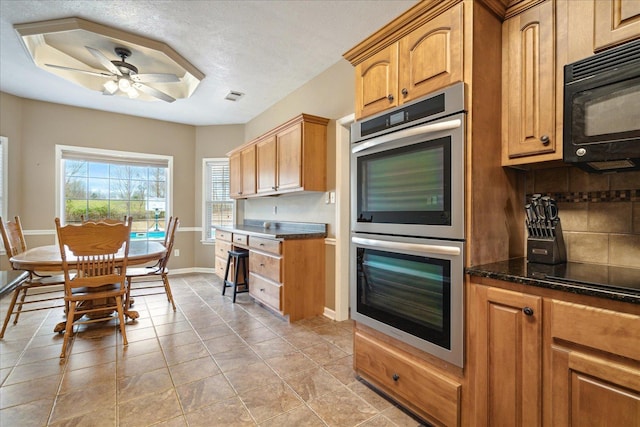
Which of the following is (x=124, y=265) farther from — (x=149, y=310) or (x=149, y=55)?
(x=149, y=55)

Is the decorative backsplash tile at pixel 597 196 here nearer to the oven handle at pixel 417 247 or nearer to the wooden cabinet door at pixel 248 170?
the oven handle at pixel 417 247

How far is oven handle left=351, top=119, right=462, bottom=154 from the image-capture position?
1.46 meters

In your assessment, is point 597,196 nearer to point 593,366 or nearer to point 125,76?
point 593,366

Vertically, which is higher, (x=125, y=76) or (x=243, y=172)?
(x=125, y=76)

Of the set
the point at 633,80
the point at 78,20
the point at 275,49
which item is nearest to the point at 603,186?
the point at 633,80

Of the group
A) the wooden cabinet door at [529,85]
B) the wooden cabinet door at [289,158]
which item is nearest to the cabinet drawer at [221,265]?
the wooden cabinet door at [289,158]

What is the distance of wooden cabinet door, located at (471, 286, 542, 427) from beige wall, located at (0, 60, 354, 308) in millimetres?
2046

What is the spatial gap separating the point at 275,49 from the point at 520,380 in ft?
10.7

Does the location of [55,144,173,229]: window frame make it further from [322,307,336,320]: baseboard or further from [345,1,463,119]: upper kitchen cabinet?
[345,1,463,119]: upper kitchen cabinet

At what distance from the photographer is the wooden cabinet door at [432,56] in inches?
58.6

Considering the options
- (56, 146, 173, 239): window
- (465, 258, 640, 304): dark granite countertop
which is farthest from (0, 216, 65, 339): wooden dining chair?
(465, 258, 640, 304): dark granite countertop

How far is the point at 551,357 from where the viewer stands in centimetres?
119

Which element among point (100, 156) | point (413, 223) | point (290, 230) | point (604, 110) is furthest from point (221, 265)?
point (604, 110)

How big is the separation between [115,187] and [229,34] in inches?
147
